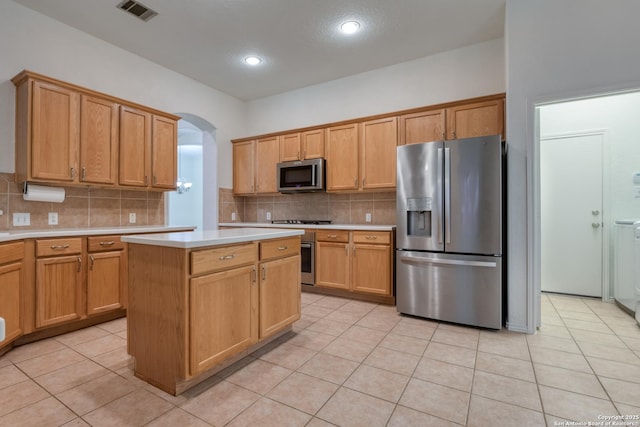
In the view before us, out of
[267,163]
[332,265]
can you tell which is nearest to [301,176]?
[267,163]

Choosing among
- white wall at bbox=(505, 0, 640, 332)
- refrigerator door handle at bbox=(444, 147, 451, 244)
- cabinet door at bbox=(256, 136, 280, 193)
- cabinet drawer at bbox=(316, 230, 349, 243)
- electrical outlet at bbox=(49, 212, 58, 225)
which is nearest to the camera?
white wall at bbox=(505, 0, 640, 332)

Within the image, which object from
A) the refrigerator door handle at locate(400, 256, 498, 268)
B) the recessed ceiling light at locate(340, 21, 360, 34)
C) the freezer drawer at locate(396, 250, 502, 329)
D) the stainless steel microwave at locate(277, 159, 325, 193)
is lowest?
the freezer drawer at locate(396, 250, 502, 329)

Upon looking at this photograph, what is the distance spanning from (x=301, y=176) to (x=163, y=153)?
176 centimetres

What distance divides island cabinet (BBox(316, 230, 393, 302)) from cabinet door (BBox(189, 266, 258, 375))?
170 centimetres

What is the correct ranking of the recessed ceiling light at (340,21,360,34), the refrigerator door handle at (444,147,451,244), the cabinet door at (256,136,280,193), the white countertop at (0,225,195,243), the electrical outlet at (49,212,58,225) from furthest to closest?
the cabinet door at (256,136,280,193)
the recessed ceiling light at (340,21,360,34)
the electrical outlet at (49,212,58,225)
the refrigerator door handle at (444,147,451,244)
the white countertop at (0,225,195,243)

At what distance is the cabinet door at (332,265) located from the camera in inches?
149

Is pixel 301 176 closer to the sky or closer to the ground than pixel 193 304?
closer to the sky

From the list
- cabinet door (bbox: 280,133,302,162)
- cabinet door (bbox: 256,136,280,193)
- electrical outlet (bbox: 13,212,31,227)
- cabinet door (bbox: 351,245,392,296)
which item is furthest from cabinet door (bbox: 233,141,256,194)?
electrical outlet (bbox: 13,212,31,227)

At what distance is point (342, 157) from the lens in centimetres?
415

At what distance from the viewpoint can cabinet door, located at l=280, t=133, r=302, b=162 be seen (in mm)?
4504

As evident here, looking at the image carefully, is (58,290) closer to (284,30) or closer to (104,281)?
(104,281)

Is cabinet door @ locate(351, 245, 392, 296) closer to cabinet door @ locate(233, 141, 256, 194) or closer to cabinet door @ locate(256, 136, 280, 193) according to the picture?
cabinet door @ locate(256, 136, 280, 193)

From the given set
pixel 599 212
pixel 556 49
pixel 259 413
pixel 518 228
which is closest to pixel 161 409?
pixel 259 413

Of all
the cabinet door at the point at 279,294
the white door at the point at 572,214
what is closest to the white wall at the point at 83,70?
the cabinet door at the point at 279,294
